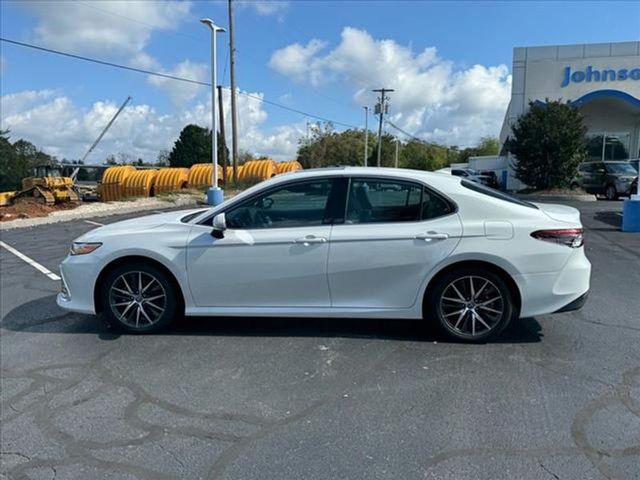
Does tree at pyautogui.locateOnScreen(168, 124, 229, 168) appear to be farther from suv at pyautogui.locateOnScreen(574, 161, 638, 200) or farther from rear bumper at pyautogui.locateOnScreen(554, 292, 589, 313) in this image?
rear bumper at pyautogui.locateOnScreen(554, 292, 589, 313)

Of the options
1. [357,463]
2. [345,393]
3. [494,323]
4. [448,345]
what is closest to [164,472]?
[357,463]

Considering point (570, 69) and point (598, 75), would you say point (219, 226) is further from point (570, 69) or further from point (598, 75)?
point (598, 75)

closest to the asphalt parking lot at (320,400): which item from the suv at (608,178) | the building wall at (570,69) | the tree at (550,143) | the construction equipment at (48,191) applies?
the suv at (608,178)

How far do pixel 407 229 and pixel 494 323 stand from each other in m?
1.13

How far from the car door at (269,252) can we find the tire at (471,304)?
1025 mm

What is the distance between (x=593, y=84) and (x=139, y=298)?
96.9 ft

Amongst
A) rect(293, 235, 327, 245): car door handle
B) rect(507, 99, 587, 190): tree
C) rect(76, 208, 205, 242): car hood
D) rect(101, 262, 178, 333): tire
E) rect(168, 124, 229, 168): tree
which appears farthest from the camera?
rect(168, 124, 229, 168): tree

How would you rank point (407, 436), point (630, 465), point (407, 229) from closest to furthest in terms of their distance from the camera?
point (630, 465) < point (407, 436) < point (407, 229)

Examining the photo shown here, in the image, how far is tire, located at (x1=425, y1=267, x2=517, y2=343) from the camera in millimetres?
4398

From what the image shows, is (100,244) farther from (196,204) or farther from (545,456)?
(196,204)

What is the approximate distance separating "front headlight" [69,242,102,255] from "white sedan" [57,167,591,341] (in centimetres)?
1


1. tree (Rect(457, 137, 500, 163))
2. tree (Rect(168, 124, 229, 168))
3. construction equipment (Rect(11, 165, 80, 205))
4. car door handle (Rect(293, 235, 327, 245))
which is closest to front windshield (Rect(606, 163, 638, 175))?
car door handle (Rect(293, 235, 327, 245))

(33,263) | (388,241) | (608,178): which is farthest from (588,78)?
(33,263)

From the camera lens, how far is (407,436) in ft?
10.1
